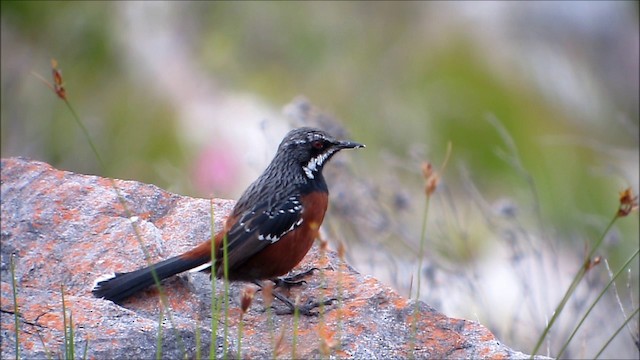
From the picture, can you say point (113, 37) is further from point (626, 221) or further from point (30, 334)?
point (30, 334)

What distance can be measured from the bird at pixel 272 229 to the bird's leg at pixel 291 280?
18 mm

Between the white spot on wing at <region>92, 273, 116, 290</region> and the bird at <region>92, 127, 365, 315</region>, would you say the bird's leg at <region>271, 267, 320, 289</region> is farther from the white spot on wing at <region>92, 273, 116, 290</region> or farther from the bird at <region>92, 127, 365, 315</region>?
the white spot on wing at <region>92, 273, 116, 290</region>

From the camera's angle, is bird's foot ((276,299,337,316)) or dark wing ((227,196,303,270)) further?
dark wing ((227,196,303,270))

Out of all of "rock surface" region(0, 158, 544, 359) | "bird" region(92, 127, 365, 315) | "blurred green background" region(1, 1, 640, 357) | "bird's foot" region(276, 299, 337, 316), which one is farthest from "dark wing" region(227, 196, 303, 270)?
"blurred green background" region(1, 1, 640, 357)

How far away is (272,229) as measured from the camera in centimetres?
477

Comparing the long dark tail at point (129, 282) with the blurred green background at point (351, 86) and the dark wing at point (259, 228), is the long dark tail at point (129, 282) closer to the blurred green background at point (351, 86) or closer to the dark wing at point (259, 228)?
the dark wing at point (259, 228)

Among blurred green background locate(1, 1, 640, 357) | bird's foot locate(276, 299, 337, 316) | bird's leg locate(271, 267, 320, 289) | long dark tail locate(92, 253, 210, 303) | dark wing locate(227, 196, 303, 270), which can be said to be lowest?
bird's foot locate(276, 299, 337, 316)

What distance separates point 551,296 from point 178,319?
5.54 m

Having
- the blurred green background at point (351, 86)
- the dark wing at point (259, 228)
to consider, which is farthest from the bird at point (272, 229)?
the blurred green background at point (351, 86)

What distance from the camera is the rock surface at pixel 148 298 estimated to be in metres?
3.99

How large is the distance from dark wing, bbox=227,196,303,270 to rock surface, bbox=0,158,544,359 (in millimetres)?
180

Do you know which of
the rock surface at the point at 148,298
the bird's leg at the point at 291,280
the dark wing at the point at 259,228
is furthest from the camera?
the bird's leg at the point at 291,280

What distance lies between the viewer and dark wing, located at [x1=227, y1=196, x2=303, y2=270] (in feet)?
15.4

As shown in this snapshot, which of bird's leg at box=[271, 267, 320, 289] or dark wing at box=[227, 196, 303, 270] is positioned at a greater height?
dark wing at box=[227, 196, 303, 270]
